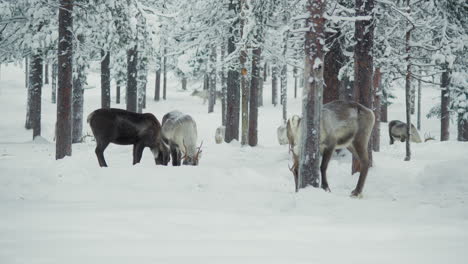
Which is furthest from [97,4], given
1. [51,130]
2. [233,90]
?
[51,130]

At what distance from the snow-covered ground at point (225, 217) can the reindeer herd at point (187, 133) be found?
0.92 m

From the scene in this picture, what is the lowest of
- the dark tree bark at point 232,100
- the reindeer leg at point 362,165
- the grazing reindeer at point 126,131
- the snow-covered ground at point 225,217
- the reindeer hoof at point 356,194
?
the reindeer hoof at point 356,194

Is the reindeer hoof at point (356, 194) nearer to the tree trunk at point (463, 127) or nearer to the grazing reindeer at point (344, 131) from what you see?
the grazing reindeer at point (344, 131)

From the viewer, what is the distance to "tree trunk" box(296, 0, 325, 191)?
7188mm

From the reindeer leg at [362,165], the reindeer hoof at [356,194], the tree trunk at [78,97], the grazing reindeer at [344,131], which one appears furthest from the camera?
the tree trunk at [78,97]

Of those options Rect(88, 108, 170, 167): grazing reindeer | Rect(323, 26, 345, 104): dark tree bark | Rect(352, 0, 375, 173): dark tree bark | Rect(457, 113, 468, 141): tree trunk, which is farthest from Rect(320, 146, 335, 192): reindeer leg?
Rect(457, 113, 468, 141): tree trunk

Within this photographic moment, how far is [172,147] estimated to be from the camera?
1212 centimetres

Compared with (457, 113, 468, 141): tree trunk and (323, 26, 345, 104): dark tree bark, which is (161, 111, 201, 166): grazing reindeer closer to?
(323, 26, 345, 104): dark tree bark

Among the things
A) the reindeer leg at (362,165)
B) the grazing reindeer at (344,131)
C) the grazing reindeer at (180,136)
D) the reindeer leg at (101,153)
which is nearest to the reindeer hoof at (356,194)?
the reindeer leg at (362,165)

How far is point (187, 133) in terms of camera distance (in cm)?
1209

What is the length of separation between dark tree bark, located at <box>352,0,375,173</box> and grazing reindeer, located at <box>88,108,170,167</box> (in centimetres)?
518

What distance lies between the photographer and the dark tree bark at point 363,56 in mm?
10087

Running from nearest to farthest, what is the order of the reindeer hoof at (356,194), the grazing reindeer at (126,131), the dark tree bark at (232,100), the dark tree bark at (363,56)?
1. the reindeer hoof at (356,194)
2. the dark tree bark at (363,56)
3. the grazing reindeer at (126,131)
4. the dark tree bark at (232,100)

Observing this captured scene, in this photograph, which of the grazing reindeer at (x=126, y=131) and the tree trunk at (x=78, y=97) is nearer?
the grazing reindeer at (x=126, y=131)
